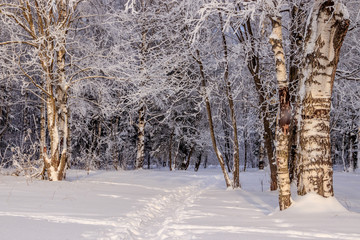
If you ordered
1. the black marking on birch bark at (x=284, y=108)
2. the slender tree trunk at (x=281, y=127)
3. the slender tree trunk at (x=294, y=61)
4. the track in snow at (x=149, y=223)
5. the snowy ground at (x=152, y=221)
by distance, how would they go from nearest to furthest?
1. the snowy ground at (x=152, y=221)
2. the track in snow at (x=149, y=223)
3. the black marking on birch bark at (x=284, y=108)
4. the slender tree trunk at (x=281, y=127)
5. the slender tree trunk at (x=294, y=61)

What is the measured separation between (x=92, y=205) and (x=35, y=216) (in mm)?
1538

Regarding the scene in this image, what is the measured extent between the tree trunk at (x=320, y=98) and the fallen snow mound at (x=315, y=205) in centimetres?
10

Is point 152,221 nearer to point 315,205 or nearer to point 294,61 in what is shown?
point 315,205

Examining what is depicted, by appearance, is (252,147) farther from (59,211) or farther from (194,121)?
(59,211)

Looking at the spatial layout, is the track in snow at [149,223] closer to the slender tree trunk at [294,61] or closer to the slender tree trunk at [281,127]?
the slender tree trunk at [281,127]

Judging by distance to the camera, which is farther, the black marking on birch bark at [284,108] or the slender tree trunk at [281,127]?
the slender tree trunk at [281,127]

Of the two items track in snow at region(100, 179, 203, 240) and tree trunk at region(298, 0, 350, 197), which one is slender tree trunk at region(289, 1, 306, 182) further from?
track in snow at region(100, 179, 203, 240)

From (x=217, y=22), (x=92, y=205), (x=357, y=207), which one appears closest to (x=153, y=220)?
(x=92, y=205)

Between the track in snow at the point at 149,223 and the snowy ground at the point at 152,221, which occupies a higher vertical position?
the snowy ground at the point at 152,221

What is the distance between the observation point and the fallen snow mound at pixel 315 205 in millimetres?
4955

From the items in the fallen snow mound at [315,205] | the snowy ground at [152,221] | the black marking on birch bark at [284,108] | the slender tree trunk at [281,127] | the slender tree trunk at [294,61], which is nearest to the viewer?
the snowy ground at [152,221]

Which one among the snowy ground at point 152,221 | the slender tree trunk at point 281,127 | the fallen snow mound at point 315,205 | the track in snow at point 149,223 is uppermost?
the slender tree trunk at point 281,127

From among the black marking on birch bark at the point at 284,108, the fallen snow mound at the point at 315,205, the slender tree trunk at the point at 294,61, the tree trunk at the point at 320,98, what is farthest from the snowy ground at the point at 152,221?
the slender tree trunk at the point at 294,61

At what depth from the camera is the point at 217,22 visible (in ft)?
34.2
